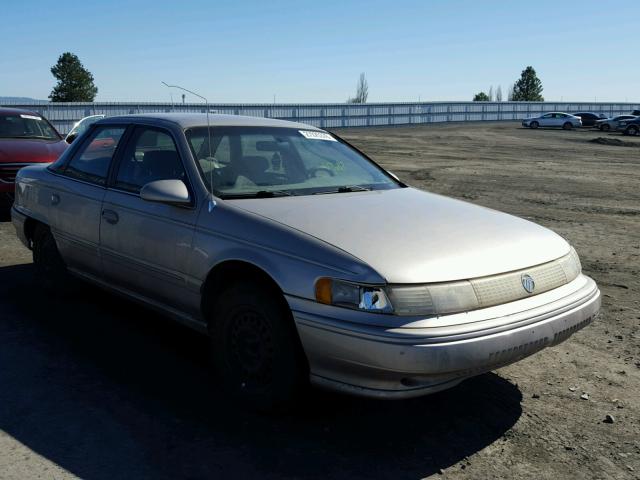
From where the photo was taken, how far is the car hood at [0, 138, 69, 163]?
9.77 meters

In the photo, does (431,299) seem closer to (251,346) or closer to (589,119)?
(251,346)

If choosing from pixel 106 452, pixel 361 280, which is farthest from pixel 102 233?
pixel 361 280

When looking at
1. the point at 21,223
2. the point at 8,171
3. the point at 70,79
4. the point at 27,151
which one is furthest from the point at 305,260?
the point at 70,79

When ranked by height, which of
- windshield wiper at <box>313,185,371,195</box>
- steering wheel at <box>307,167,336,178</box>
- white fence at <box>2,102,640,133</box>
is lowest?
windshield wiper at <box>313,185,371,195</box>

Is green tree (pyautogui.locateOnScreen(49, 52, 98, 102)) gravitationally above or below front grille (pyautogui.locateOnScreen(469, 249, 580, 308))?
above

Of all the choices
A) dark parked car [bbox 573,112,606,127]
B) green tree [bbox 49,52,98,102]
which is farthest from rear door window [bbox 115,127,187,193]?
green tree [bbox 49,52,98,102]

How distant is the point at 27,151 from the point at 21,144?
0.31 meters

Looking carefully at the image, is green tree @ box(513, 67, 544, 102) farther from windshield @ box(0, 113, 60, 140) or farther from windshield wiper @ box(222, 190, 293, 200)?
windshield wiper @ box(222, 190, 293, 200)

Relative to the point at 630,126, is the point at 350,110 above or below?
above

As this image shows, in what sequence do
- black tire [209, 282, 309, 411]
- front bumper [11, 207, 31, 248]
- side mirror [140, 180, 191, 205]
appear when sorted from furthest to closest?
front bumper [11, 207, 31, 248] → side mirror [140, 180, 191, 205] → black tire [209, 282, 309, 411]

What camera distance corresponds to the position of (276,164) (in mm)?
4656

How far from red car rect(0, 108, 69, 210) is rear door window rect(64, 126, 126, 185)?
182 inches

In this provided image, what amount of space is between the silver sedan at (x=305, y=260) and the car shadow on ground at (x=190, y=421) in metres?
0.27

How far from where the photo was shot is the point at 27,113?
1139cm
